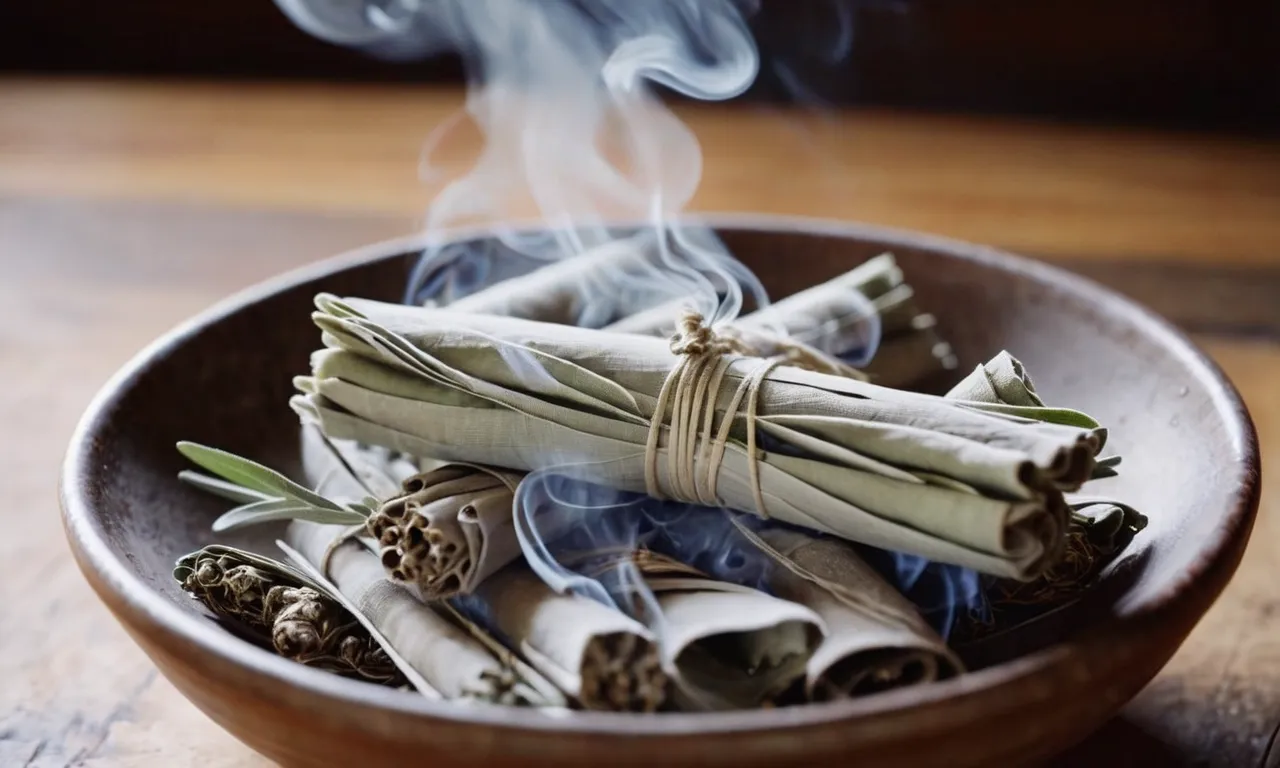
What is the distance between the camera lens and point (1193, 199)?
1756mm

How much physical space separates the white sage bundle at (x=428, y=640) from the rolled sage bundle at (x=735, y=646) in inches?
2.5

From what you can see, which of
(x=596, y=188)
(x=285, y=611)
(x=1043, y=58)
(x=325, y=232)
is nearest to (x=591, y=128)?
(x=596, y=188)

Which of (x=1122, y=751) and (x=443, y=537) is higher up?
(x=443, y=537)

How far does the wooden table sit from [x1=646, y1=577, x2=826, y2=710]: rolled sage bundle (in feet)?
0.73

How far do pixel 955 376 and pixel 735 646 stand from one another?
1.31ft

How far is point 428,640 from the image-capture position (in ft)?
2.13

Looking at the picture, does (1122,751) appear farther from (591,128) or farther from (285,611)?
(591,128)

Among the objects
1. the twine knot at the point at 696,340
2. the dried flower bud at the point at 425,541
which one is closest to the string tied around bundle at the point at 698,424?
the twine knot at the point at 696,340

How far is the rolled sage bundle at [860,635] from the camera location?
1.97 feet

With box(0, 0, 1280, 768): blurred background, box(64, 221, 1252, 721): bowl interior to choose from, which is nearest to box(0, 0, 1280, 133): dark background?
→ box(0, 0, 1280, 768): blurred background

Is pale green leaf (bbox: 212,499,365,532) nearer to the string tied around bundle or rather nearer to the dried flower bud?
the dried flower bud

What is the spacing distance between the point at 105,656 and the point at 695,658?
47 cm

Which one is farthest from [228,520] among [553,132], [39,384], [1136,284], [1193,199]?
[1193,199]

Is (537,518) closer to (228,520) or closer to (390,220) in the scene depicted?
(228,520)
